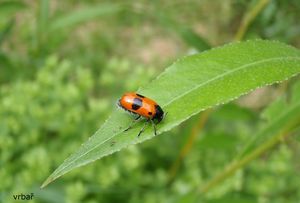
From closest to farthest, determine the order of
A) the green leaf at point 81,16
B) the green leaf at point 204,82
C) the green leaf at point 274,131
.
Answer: the green leaf at point 204,82
the green leaf at point 274,131
the green leaf at point 81,16

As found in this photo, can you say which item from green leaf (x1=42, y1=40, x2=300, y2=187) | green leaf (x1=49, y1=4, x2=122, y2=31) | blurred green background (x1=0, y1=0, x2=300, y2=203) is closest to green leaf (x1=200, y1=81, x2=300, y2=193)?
blurred green background (x1=0, y1=0, x2=300, y2=203)

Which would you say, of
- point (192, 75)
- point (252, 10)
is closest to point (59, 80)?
point (252, 10)

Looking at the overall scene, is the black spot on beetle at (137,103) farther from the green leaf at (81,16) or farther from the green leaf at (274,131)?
the green leaf at (81,16)

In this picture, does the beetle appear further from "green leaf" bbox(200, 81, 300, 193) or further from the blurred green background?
the blurred green background

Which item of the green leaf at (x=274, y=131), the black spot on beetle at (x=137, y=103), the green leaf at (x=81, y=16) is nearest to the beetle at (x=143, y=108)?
→ the black spot on beetle at (x=137, y=103)

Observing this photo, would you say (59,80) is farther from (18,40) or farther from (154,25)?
(154,25)

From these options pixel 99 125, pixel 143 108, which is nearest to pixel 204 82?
pixel 143 108

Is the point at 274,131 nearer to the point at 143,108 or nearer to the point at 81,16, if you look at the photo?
the point at 143,108
